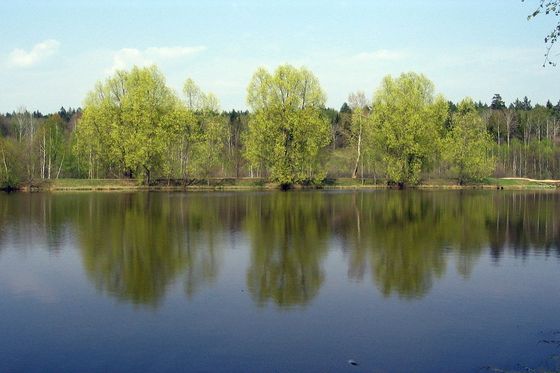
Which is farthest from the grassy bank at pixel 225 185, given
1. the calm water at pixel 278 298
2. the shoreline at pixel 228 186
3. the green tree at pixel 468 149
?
the calm water at pixel 278 298

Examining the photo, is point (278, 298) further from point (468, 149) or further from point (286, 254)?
point (468, 149)

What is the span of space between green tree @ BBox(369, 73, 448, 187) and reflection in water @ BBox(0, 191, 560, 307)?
86.1 feet

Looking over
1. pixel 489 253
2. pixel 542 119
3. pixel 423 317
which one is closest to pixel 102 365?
pixel 423 317

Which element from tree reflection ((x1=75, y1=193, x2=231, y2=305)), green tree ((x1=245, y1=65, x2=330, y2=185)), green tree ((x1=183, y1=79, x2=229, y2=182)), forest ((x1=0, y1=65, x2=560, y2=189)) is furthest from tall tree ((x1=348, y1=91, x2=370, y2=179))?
tree reflection ((x1=75, y1=193, x2=231, y2=305))

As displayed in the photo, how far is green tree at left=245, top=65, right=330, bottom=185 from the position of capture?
65.4 m

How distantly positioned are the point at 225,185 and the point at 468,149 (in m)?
31.7

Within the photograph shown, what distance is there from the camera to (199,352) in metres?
10.5

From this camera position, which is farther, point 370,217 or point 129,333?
point 370,217

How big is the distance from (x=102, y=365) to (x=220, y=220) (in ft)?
72.5

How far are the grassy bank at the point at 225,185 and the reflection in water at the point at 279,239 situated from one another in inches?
880

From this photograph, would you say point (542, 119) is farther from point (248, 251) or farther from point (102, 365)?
point (102, 365)

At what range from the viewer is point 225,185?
221 feet

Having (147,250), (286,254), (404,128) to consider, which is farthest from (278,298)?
(404,128)

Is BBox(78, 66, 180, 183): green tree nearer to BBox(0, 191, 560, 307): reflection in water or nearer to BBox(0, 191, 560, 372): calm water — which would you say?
BBox(0, 191, 560, 307): reflection in water
